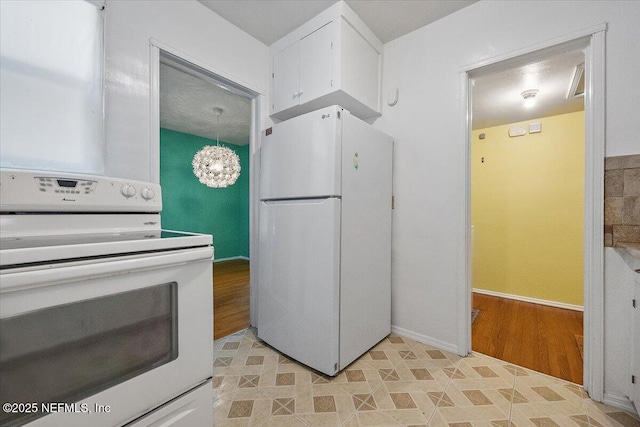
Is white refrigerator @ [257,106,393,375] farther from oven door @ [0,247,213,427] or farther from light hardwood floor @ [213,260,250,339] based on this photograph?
oven door @ [0,247,213,427]

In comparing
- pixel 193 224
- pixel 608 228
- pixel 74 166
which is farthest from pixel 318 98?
pixel 193 224

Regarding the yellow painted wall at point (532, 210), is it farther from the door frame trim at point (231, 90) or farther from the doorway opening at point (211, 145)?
the doorway opening at point (211, 145)

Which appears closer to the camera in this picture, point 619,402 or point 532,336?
point 619,402

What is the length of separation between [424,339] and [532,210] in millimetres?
2424

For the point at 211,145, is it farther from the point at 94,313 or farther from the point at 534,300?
the point at 534,300

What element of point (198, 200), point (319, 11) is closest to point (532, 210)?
point (319, 11)

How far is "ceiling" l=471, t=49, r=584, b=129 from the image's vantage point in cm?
218

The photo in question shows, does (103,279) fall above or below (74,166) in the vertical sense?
below

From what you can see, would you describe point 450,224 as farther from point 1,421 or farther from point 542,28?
point 1,421

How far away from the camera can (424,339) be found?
200 centimetres

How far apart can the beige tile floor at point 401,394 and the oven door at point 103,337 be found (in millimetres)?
612

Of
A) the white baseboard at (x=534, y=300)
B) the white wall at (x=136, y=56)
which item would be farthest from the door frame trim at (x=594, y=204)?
the white wall at (x=136, y=56)

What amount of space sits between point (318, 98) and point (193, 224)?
4.01m

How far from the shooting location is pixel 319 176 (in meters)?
1.59
